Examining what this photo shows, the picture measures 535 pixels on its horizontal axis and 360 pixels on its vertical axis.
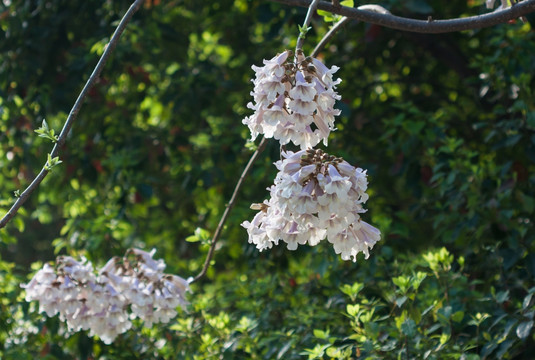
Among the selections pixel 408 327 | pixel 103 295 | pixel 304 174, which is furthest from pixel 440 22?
pixel 103 295

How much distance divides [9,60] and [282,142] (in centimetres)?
303

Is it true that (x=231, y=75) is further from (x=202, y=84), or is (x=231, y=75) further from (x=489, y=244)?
(x=489, y=244)

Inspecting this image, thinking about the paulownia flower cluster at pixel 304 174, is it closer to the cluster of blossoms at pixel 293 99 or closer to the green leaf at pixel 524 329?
the cluster of blossoms at pixel 293 99

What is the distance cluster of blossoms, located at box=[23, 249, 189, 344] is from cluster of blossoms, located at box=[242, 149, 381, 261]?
3.19 feet

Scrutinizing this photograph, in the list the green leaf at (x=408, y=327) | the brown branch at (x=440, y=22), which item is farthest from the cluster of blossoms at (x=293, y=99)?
the green leaf at (x=408, y=327)

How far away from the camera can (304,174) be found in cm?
175

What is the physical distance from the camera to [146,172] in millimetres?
4480

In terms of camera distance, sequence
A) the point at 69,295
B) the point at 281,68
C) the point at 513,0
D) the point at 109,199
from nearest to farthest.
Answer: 1. the point at 281,68
2. the point at 513,0
3. the point at 69,295
4. the point at 109,199

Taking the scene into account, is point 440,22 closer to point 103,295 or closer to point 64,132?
point 64,132

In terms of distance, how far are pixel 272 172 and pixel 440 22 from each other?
5.96ft

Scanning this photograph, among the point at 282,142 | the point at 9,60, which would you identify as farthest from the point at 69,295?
the point at 9,60

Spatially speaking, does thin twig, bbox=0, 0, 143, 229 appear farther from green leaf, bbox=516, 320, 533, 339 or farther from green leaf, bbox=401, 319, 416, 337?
green leaf, bbox=516, 320, 533, 339

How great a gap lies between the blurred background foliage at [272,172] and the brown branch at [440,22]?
968mm

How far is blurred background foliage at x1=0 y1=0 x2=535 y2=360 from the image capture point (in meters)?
3.02
